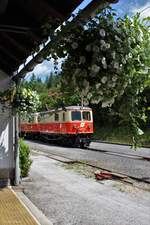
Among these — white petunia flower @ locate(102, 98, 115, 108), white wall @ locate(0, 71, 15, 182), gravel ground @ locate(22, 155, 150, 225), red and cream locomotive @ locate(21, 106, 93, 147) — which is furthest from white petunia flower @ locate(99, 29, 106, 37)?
red and cream locomotive @ locate(21, 106, 93, 147)

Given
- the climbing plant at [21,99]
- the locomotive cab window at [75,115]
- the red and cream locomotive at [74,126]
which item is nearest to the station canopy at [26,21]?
the climbing plant at [21,99]

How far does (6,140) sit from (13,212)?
11.4 feet

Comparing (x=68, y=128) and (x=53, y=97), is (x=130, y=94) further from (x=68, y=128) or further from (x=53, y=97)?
(x=68, y=128)

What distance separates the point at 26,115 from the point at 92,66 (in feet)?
19.7

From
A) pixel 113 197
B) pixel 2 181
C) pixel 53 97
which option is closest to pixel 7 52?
pixel 2 181

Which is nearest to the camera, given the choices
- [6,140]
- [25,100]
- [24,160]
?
[25,100]

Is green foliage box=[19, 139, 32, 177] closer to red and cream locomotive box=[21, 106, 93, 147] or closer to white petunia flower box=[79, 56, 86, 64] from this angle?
white petunia flower box=[79, 56, 86, 64]

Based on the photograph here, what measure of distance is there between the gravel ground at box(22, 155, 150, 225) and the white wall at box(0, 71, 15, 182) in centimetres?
64

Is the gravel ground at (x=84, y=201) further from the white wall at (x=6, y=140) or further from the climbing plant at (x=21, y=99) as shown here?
the climbing plant at (x=21, y=99)

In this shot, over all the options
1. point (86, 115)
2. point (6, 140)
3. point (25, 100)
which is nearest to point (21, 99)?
point (25, 100)

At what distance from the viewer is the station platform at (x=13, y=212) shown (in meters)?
6.52

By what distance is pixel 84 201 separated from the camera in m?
8.74

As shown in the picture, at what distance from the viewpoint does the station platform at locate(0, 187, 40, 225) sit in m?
6.52

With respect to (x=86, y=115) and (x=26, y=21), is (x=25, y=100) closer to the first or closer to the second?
(x=26, y=21)
